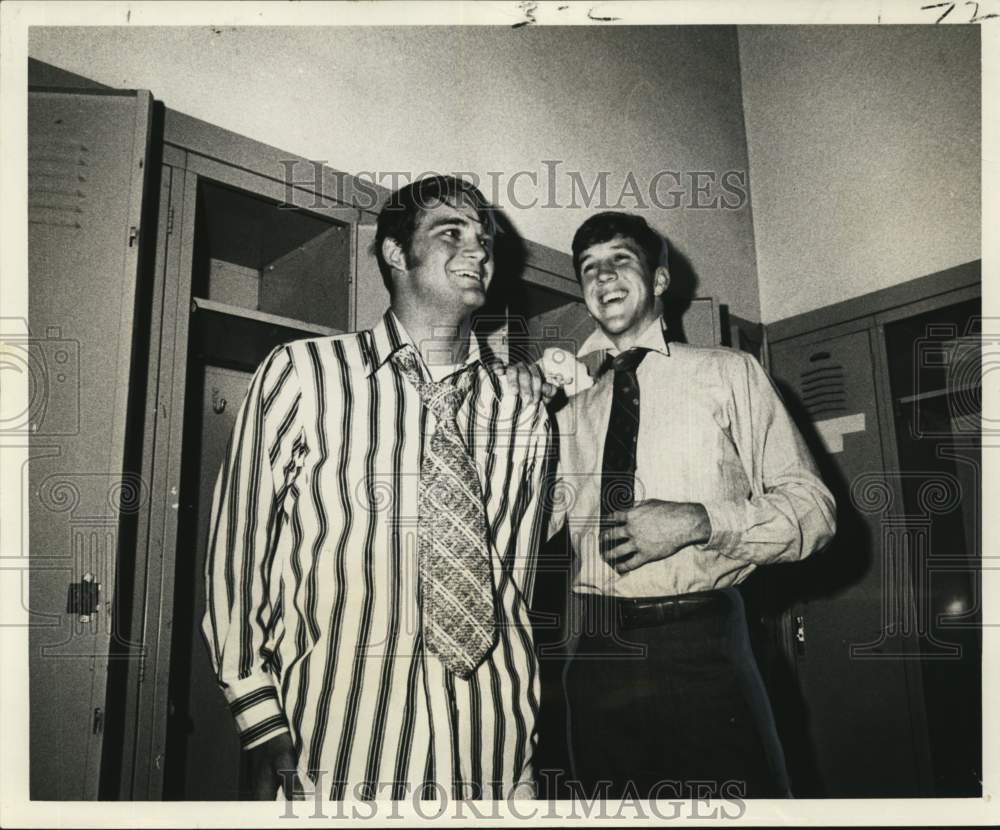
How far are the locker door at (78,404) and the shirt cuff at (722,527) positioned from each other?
1002mm

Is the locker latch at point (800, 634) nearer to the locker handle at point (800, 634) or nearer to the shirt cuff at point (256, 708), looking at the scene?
the locker handle at point (800, 634)

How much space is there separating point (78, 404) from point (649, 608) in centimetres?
104

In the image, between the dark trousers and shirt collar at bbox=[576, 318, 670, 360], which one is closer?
the dark trousers

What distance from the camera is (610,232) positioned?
1.75m

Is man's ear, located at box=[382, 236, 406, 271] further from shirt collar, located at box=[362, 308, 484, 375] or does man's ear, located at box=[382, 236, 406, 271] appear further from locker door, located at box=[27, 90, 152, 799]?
locker door, located at box=[27, 90, 152, 799]

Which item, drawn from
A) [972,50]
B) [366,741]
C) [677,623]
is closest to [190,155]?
[366,741]

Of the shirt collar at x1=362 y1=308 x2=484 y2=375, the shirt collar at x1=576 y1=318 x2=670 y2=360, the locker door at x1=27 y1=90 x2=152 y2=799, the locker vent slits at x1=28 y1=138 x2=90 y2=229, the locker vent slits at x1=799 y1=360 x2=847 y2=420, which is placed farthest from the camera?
the locker vent slits at x1=799 y1=360 x2=847 y2=420

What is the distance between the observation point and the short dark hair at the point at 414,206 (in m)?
1.55

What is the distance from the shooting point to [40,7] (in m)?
1.49

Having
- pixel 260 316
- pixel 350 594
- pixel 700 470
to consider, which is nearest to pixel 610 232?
pixel 700 470

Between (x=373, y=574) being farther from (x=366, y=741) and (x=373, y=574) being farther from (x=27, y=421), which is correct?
Answer: (x=27, y=421)

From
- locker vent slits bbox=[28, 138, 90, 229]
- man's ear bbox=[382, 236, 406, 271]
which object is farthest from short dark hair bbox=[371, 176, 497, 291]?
locker vent slits bbox=[28, 138, 90, 229]

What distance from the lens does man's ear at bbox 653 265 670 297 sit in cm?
176

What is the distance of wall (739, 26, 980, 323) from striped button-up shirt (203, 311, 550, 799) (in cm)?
110
